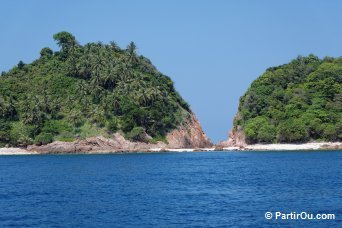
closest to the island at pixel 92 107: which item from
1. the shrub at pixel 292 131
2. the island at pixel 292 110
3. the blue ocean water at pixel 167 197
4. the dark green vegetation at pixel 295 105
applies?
the island at pixel 292 110

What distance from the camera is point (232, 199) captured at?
162 feet

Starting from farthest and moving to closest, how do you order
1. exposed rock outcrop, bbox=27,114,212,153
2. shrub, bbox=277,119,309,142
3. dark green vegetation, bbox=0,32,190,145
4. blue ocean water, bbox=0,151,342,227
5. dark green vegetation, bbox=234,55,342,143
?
dark green vegetation, bbox=0,32,190,145, exposed rock outcrop, bbox=27,114,212,153, dark green vegetation, bbox=234,55,342,143, shrub, bbox=277,119,309,142, blue ocean water, bbox=0,151,342,227

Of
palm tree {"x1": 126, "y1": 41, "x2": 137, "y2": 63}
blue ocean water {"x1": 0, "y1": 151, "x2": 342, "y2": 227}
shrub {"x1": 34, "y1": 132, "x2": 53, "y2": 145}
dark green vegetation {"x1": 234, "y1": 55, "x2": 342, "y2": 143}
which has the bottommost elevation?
blue ocean water {"x1": 0, "y1": 151, "x2": 342, "y2": 227}

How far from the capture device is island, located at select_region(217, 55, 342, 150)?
13950 cm

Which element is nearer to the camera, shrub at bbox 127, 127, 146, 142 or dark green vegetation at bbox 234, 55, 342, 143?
dark green vegetation at bbox 234, 55, 342, 143

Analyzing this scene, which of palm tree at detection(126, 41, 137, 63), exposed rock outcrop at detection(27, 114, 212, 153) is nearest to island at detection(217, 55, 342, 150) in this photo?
exposed rock outcrop at detection(27, 114, 212, 153)

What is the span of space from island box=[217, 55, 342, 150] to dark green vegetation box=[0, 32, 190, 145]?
21.6 m

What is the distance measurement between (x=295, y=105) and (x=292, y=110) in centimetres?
171

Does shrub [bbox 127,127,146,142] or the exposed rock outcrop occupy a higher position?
shrub [bbox 127,127,146,142]

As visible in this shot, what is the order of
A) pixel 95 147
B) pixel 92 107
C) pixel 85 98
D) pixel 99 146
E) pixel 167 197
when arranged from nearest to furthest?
pixel 167 197 < pixel 99 146 < pixel 95 147 < pixel 92 107 < pixel 85 98

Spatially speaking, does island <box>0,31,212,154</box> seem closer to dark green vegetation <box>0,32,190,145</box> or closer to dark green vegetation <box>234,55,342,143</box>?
dark green vegetation <box>0,32,190,145</box>

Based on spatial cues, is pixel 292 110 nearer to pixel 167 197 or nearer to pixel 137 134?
pixel 137 134

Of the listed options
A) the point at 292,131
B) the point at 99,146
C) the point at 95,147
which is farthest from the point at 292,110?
the point at 95,147

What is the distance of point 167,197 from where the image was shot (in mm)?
51156
